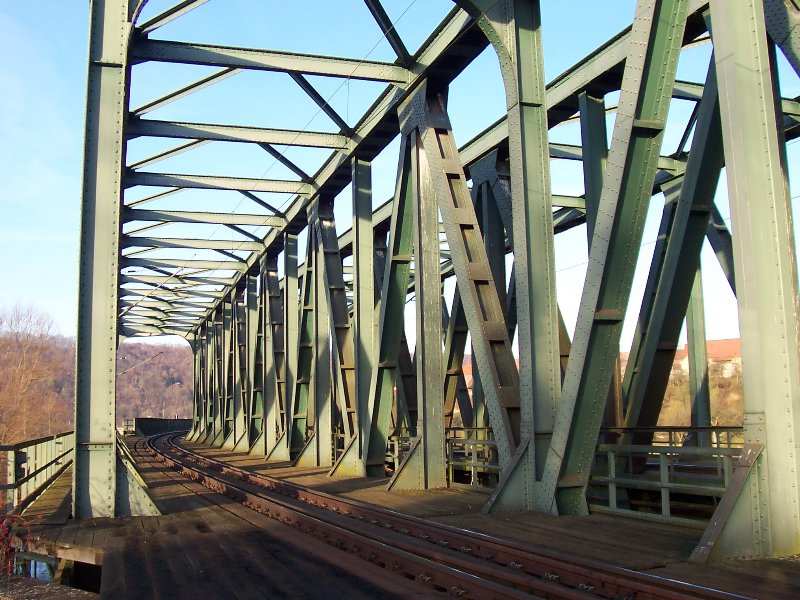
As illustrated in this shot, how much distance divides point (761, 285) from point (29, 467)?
14.4 metres

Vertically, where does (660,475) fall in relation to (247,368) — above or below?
below

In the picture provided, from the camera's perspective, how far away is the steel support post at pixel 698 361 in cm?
1673

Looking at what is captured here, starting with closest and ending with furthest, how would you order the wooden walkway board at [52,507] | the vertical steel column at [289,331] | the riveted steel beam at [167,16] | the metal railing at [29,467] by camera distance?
1. the wooden walkway board at [52,507]
2. the metal railing at [29,467]
3. the riveted steel beam at [167,16]
4. the vertical steel column at [289,331]

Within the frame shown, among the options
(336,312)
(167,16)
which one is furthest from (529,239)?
(336,312)

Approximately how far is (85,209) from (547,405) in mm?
7385

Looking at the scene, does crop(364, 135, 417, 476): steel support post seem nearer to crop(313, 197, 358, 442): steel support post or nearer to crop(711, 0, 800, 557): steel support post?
Answer: crop(313, 197, 358, 442): steel support post

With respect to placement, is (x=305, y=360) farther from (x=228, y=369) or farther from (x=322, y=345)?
(x=228, y=369)

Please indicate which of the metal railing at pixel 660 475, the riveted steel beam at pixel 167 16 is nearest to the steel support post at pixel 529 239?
the metal railing at pixel 660 475

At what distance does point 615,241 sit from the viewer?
9680 mm

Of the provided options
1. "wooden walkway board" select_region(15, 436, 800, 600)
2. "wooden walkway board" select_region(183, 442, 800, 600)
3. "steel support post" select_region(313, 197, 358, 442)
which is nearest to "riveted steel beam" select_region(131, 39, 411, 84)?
"steel support post" select_region(313, 197, 358, 442)

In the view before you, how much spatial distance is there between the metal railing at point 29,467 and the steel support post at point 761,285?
877 cm

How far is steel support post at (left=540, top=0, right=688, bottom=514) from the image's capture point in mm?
9320

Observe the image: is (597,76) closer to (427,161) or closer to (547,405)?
(427,161)

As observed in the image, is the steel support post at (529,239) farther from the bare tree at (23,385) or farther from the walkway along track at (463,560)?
the bare tree at (23,385)
